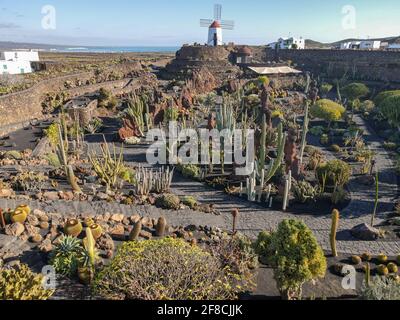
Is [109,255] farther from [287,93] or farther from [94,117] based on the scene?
[287,93]

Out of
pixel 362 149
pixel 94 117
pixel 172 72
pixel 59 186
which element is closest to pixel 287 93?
pixel 172 72

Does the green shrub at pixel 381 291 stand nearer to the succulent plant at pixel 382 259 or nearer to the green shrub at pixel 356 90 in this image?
the succulent plant at pixel 382 259

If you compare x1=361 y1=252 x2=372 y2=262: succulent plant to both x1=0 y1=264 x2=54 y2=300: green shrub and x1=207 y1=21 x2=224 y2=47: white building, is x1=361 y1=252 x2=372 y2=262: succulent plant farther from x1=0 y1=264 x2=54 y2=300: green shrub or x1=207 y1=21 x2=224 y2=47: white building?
x1=207 y1=21 x2=224 y2=47: white building

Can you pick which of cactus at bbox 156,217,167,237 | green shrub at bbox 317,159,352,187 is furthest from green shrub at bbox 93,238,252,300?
green shrub at bbox 317,159,352,187

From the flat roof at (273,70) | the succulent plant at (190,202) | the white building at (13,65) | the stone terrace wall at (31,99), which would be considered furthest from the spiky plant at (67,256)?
the white building at (13,65)

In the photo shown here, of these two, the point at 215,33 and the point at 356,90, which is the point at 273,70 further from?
the point at 215,33

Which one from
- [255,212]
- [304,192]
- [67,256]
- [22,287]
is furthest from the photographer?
[304,192]

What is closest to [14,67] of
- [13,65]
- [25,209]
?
[13,65]
